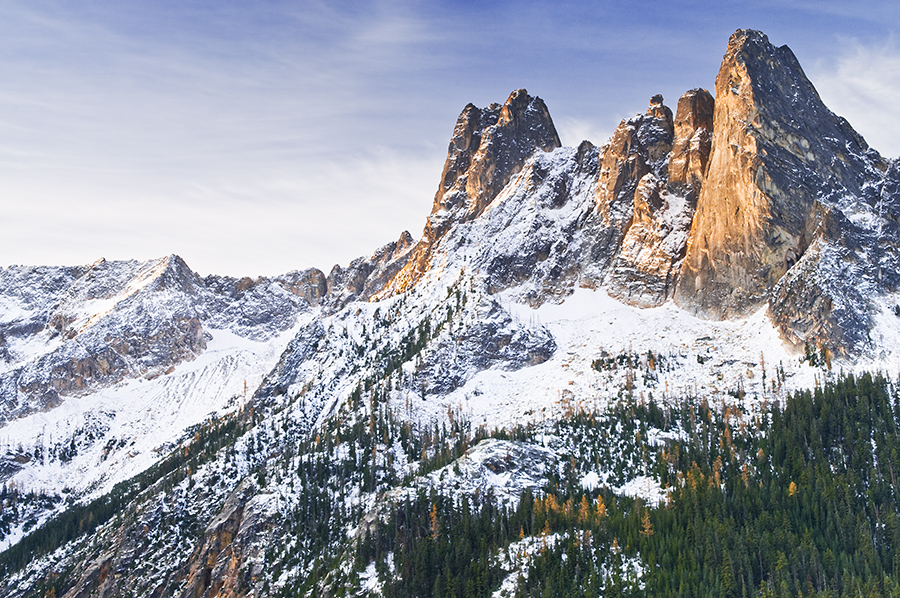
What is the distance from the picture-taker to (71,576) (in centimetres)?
18412

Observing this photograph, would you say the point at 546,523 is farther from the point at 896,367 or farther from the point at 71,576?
the point at 71,576

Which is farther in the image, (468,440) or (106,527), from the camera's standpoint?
(106,527)

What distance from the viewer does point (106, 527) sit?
19912 cm

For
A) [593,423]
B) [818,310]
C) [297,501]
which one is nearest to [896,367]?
[818,310]

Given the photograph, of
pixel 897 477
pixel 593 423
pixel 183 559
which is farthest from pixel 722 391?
pixel 183 559

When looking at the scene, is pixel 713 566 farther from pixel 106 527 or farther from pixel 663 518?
pixel 106 527

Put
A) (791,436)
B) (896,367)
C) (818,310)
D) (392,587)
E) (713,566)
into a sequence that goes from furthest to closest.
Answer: (818,310)
(896,367)
(791,436)
(392,587)
(713,566)

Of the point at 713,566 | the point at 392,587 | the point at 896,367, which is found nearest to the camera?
the point at 713,566

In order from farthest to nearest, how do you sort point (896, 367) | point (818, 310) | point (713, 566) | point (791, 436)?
point (818, 310)
point (896, 367)
point (791, 436)
point (713, 566)

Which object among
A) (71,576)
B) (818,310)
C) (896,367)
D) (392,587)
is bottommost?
(71,576)

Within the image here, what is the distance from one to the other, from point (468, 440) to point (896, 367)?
92462 mm

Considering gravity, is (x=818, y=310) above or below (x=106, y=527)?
above

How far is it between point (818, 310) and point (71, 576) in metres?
183

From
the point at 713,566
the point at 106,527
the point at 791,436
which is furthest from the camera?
the point at 106,527
